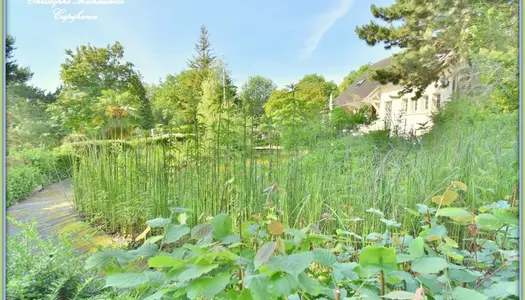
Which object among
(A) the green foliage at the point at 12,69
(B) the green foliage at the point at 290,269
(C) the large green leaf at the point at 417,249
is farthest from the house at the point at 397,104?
(A) the green foliage at the point at 12,69

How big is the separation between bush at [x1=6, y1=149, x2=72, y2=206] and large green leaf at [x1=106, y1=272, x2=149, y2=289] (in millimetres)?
688

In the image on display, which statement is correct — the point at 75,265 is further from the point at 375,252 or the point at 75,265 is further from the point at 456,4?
the point at 456,4

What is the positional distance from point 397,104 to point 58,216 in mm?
1653

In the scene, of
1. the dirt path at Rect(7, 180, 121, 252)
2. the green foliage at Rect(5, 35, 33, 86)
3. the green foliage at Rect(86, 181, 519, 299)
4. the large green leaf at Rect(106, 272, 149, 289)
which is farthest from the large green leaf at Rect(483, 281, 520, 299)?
the green foliage at Rect(5, 35, 33, 86)

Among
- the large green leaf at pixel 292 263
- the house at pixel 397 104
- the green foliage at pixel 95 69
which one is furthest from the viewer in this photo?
the house at pixel 397 104

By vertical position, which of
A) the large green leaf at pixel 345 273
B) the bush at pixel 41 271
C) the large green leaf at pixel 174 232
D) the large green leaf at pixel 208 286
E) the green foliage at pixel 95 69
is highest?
the green foliage at pixel 95 69

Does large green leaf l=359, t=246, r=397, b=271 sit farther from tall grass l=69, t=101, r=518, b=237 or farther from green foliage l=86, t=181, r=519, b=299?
tall grass l=69, t=101, r=518, b=237

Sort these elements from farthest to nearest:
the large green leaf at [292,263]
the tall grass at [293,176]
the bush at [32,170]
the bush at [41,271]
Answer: the tall grass at [293,176]
the bush at [32,170]
the bush at [41,271]
the large green leaf at [292,263]

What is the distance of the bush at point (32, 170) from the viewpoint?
100 centimetres

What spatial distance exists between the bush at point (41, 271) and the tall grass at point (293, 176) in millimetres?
325

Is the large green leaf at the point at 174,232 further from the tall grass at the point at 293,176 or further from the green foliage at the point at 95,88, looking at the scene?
the green foliage at the point at 95,88

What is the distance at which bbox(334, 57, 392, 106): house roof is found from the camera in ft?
4.47

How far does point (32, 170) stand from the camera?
113 centimetres

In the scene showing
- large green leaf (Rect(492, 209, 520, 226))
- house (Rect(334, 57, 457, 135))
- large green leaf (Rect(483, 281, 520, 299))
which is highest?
house (Rect(334, 57, 457, 135))
